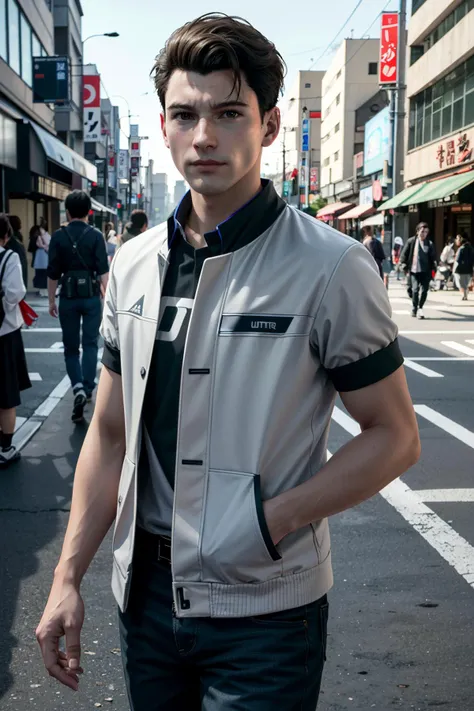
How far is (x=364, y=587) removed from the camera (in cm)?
470

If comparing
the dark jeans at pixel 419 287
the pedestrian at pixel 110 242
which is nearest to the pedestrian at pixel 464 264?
the dark jeans at pixel 419 287

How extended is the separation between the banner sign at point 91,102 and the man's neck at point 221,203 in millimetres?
46992

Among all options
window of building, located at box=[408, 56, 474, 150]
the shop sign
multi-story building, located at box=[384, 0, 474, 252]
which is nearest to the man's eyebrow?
multi-story building, located at box=[384, 0, 474, 252]

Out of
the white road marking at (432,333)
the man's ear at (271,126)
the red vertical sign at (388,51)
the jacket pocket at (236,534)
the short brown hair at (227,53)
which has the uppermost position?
the red vertical sign at (388,51)

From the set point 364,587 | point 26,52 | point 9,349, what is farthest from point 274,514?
point 26,52

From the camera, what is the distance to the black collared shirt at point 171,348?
185 cm

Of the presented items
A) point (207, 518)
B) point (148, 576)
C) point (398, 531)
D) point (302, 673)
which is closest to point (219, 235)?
point (207, 518)

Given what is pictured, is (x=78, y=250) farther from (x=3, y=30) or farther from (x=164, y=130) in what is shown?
(x=3, y=30)

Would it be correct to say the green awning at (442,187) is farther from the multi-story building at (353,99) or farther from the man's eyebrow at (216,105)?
the multi-story building at (353,99)

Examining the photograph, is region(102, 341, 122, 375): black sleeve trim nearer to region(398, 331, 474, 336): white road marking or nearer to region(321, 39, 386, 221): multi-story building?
region(398, 331, 474, 336): white road marking

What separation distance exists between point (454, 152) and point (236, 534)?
108ft

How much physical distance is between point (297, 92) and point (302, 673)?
133 metres

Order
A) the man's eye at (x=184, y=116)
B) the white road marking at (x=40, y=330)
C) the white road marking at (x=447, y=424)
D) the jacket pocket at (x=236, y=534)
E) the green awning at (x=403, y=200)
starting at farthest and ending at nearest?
the green awning at (x=403, y=200) < the white road marking at (x=40, y=330) < the white road marking at (x=447, y=424) < the man's eye at (x=184, y=116) < the jacket pocket at (x=236, y=534)

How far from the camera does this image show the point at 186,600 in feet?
5.85
